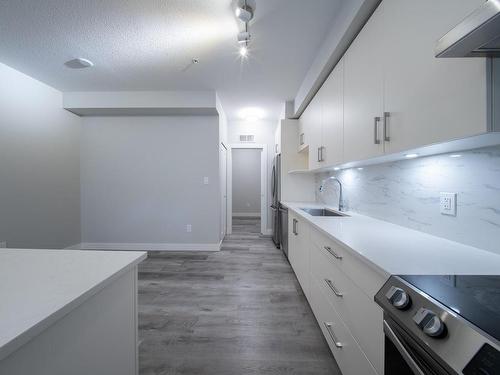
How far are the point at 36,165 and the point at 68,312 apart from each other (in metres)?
3.48

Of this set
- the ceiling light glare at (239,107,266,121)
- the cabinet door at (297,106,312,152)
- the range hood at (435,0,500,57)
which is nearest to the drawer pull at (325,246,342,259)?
the range hood at (435,0,500,57)

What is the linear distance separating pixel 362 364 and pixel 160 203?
354 cm

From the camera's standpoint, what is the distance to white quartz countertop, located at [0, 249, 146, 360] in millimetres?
491

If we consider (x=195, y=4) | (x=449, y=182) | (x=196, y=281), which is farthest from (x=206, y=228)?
(x=449, y=182)

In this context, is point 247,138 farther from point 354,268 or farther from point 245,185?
point 354,268

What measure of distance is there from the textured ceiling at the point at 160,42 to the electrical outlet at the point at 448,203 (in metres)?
1.64

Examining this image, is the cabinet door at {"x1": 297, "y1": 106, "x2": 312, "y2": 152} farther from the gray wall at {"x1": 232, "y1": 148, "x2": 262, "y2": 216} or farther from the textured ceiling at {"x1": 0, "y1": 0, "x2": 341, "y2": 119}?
the gray wall at {"x1": 232, "y1": 148, "x2": 262, "y2": 216}

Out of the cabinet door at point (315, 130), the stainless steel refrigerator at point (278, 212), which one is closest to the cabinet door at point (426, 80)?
the cabinet door at point (315, 130)

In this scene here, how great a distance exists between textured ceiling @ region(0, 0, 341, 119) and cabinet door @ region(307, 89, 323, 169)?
0.45 metres

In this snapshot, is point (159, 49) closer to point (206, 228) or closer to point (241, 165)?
point (206, 228)

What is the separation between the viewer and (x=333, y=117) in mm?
2066

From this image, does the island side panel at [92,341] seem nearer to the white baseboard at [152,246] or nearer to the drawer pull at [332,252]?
the drawer pull at [332,252]

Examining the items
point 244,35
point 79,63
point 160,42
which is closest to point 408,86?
point 244,35

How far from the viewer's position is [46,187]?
321cm
